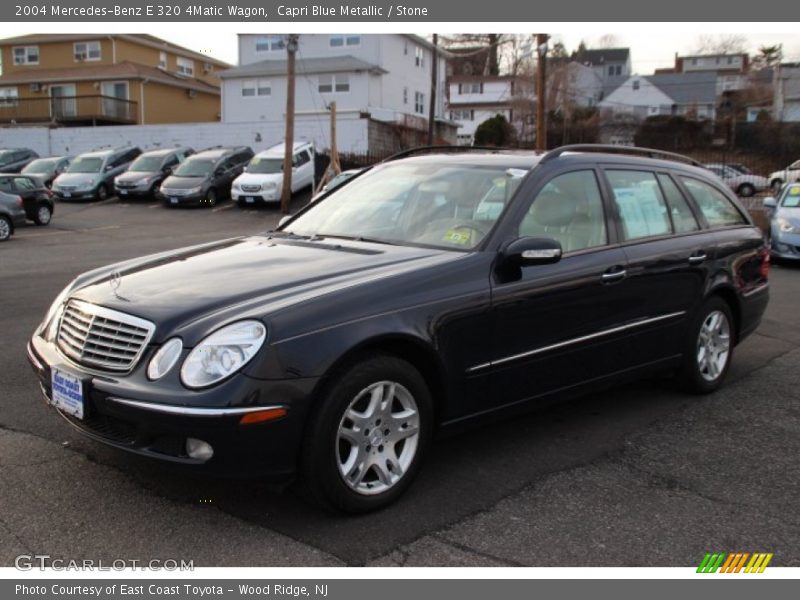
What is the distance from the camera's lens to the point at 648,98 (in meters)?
67.9

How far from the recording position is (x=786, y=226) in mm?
13750

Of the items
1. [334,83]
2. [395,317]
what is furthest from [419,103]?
[395,317]

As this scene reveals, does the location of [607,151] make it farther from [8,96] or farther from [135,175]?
[8,96]

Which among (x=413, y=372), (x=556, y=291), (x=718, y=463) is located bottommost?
(x=718, y=463)

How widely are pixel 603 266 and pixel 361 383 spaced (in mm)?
1899

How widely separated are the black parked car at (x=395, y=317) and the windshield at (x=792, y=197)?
10088mm

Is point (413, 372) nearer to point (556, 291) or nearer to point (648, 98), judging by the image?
point (556, 291)

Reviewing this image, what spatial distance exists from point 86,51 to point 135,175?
24323mm

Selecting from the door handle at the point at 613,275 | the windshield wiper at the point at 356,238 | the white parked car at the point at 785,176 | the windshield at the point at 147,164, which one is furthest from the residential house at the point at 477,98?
the windshield wiper at the point at 356,238

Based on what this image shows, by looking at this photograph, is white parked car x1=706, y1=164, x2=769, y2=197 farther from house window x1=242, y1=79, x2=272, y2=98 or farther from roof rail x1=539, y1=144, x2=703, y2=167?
roof rail x1=539, y1=144, x2=703, y2=167

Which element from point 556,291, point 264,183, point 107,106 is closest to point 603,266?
point 556,291

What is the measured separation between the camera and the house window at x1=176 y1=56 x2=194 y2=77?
51.1 metres

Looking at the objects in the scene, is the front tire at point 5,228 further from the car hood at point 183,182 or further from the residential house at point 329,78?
the residential house at point 329,78

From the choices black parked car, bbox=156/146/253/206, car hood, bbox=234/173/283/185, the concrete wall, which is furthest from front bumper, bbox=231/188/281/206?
the concrete wall
